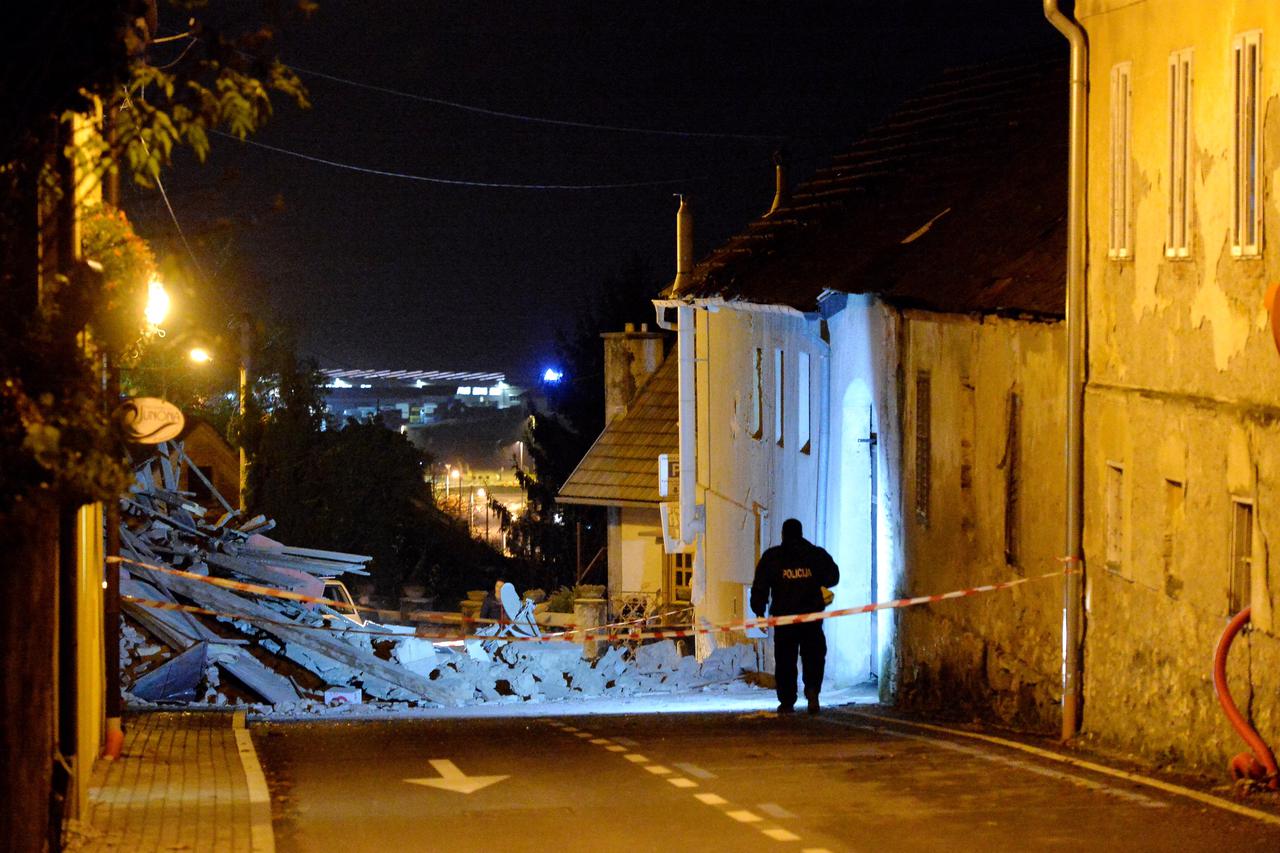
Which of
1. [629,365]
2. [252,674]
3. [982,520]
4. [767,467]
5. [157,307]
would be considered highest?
[629,365]

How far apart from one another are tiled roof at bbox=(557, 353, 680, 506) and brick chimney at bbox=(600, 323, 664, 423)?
92 cm

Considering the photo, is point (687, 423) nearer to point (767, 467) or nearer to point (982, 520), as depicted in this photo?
point (767, 467)

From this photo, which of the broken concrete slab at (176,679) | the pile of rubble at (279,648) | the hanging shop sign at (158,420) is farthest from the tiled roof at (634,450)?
the hanging shop sign at (158,420)

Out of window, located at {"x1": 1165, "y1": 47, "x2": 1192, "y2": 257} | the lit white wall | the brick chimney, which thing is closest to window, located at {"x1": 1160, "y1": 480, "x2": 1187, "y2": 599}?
window, located at {"x1": 1165, "y1": 47, "x2": 1192, "y2": 257}

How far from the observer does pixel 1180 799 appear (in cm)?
1025

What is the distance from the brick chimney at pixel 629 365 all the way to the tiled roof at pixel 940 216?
12471 millimetres

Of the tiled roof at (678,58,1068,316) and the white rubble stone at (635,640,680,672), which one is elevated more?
the tiled roof at (678,58,1068,316)

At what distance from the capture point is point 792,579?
16.9 m

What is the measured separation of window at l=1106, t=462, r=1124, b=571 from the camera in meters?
13.0

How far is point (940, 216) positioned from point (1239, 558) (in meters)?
10.8

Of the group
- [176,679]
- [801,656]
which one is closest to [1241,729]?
[801,656]

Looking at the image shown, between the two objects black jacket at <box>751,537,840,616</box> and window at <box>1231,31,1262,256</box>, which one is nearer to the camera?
window at <box>1231,31,1262,256</box>

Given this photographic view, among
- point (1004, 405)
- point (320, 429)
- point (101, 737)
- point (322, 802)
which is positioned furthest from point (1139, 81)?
point (320, 429)

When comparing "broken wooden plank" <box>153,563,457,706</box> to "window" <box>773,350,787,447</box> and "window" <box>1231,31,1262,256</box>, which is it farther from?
"window" <box>1231,31,1262,256</box>
